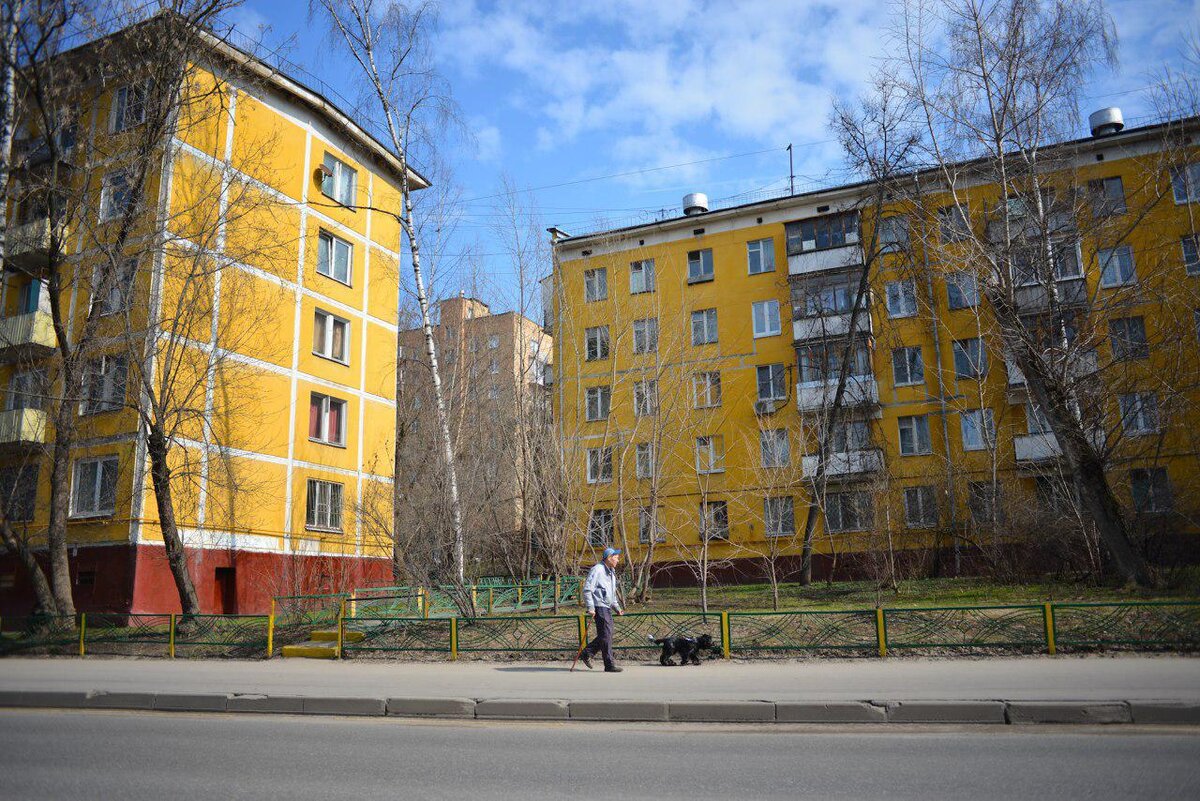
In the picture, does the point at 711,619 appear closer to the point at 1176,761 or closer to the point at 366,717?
the point at 366,717

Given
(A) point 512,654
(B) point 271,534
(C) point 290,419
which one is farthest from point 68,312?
(A) point 512,654

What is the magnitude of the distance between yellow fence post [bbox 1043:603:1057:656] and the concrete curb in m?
4.20

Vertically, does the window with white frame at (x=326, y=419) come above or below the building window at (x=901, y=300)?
below

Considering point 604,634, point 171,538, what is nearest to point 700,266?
point 171,538

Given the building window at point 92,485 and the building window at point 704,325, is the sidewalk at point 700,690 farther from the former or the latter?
the building window at point 704,325

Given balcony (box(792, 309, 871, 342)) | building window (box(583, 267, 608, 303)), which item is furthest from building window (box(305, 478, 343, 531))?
balcony (box(792, 309, 871, 342))

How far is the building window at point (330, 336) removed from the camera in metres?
29.7

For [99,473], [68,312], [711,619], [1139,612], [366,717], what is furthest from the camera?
[68,312]

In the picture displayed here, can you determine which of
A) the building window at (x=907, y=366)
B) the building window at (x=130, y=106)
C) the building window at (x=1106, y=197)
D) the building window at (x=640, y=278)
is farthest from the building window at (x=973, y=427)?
the building window at (x=130, y=106)

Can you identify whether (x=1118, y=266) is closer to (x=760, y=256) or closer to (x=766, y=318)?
(x=766, y=318)

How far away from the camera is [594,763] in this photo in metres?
6.64

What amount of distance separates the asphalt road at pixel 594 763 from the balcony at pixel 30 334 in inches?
792

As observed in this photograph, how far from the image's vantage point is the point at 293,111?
2941 cm

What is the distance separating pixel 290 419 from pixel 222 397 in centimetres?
295
